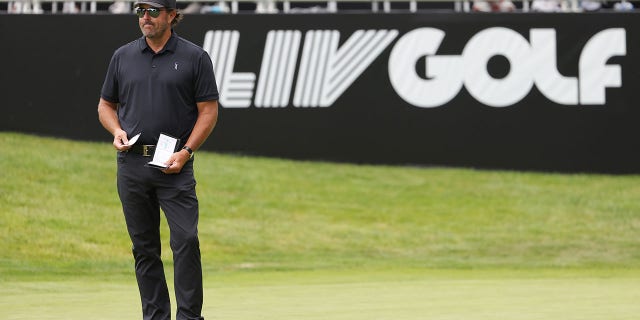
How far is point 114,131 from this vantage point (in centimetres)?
742

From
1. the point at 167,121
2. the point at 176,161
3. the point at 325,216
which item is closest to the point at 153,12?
the point at 167,121

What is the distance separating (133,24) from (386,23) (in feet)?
11.8

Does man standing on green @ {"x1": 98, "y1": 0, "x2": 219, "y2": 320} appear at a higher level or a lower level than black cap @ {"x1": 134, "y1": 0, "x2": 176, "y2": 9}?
lower

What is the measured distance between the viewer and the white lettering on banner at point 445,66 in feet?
61.4

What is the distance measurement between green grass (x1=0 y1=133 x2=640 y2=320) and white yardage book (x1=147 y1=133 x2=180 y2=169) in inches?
66.9

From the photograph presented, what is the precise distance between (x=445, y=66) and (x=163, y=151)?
11.9 m

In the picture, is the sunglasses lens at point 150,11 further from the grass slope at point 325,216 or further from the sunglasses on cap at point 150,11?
the grass slope at point 325,216

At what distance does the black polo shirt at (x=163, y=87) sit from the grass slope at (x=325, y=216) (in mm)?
5987

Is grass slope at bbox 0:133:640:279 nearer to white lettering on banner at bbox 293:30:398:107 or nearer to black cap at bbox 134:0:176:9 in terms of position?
white lettering on banner at bbox 293:30:398:107

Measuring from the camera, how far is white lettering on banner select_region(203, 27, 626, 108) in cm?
1872

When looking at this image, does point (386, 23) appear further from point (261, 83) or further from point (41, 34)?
point (41, 34)

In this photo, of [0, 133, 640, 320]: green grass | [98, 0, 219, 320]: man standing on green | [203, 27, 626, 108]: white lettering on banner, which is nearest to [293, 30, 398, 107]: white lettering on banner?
[203, 27, 626, 108]: white lettering on banner

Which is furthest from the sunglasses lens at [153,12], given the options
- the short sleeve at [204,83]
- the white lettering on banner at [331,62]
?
the white lettering on banner at [331,62]

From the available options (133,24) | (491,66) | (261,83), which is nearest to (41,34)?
(133,24)
